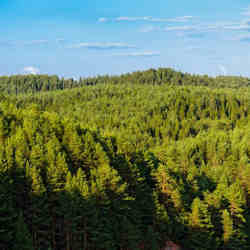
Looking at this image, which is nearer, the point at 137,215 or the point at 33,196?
the point at 33,196

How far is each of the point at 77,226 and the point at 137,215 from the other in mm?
10438

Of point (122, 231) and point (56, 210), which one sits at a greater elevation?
point (56, 210)

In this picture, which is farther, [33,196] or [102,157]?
[102,157]

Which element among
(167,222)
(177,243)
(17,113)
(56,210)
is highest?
(17,113)

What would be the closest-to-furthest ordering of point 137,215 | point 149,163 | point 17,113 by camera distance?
point 137,215 < point 149,163 < point 17,113

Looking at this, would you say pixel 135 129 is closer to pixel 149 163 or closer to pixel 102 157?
pixel 149 163

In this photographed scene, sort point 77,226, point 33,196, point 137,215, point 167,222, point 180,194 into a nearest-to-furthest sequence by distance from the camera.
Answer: point 33,196 < point 77,226 < point 137,215 < point 167,222 < point 180,194

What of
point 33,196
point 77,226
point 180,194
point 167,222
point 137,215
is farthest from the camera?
point 180,194

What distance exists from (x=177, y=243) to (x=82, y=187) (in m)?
22.6

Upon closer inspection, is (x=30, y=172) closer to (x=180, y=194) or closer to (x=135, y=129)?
(x=180, y=194)

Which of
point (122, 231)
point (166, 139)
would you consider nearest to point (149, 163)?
point (122, 231)

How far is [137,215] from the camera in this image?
50375 mm

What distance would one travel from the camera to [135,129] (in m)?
162

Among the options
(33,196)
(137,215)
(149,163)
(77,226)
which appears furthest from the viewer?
(149,163)
